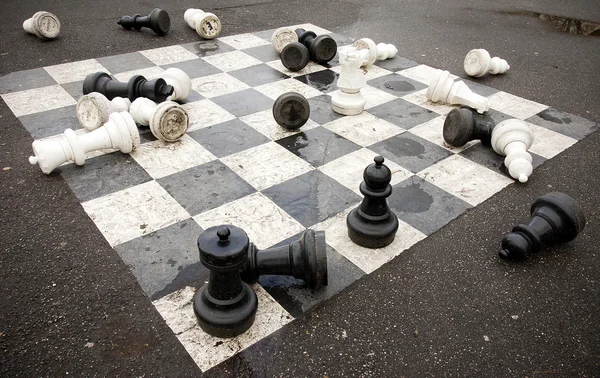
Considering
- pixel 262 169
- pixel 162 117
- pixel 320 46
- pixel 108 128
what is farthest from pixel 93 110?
pixel 320 46

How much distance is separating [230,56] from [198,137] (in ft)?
5.12

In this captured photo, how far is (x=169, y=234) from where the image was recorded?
2.21m

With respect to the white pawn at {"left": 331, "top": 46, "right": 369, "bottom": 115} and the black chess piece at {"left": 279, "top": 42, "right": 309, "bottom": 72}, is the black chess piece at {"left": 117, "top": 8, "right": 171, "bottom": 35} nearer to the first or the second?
the black chess piece at {"left": 279, "top": 42, "right": 309, "bottom": 72}

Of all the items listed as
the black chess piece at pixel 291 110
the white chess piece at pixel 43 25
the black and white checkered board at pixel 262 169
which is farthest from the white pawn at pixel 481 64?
the white chess piece at pixel 43 25

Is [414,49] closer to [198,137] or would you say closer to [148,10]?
[198,137]

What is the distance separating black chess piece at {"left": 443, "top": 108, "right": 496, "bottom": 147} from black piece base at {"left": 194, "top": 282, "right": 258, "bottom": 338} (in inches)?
69.9

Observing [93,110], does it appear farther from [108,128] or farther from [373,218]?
[373,218]

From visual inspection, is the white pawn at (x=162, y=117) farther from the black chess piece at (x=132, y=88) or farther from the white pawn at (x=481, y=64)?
the white pawn at (x=481, y=64)

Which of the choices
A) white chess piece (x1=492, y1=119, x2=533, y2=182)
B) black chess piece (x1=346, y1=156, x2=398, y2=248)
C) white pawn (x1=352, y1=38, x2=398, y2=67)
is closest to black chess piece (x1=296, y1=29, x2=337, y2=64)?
white pawn (x1=352, y1=38, x2=398, y2=67)

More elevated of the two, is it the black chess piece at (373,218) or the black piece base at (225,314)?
the black chess piece at (373,218)

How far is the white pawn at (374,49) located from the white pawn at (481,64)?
688 millimetres

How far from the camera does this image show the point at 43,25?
14.3 ft

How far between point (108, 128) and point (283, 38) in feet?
6.84

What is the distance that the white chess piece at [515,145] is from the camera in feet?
→ 8.73
